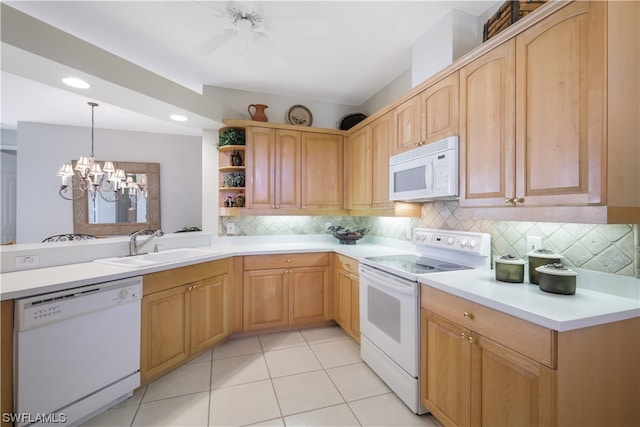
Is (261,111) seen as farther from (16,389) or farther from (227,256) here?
(16,389)

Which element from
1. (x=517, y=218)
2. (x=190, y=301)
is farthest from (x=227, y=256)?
(x=517, y=218)

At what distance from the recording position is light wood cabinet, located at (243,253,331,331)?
2855 millimetres

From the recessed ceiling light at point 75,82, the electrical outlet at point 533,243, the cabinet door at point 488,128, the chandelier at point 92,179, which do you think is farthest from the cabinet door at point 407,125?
the chandelier at point 92,179

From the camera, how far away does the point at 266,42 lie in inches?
95.0

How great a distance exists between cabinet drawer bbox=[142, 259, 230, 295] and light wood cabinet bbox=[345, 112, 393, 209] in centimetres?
162

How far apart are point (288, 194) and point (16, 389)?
248 cm

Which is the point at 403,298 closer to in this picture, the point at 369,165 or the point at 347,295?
the point at 347,295

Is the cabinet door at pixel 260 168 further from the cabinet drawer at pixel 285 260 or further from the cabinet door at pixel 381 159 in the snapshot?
the cabinet door at pixel 381 159

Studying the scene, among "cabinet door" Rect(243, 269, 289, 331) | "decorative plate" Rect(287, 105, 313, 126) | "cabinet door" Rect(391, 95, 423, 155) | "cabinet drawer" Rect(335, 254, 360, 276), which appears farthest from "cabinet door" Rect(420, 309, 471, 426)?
"decorative plate" Rect(287, 105, 313, 126)

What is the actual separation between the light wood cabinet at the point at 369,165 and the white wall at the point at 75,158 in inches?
131

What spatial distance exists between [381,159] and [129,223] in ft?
15.0

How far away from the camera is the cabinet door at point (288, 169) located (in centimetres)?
322

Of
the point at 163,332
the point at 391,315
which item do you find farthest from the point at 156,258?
the point at 391,315

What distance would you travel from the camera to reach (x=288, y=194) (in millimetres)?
3270
